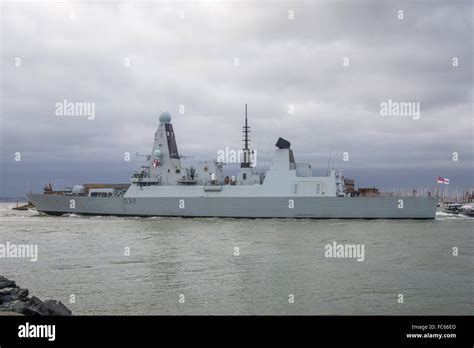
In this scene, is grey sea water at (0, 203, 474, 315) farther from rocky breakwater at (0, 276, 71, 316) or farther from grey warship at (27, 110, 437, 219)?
grey warship at (27, 110, 437, 219)

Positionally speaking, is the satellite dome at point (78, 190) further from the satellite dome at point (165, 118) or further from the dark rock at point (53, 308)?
the dark rock at point (53, 308)

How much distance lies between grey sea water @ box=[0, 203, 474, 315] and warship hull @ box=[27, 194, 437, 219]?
8.20m

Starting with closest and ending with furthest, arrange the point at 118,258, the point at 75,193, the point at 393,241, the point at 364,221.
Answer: the point at 118,258 < the point at 393,241 < the point at 364,221 < the point at 75,193

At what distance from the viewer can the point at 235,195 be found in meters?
29.9

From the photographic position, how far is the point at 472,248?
1562 cm

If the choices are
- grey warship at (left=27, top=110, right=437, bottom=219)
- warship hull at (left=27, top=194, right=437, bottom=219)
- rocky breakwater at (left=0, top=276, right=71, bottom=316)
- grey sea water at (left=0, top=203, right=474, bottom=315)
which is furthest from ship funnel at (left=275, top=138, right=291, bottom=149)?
rocky breakwater at (left=0, top=276, right=71, bottom=316)

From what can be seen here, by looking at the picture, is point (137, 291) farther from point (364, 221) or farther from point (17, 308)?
point (364, 221)

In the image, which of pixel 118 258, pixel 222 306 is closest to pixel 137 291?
pixel 222 306

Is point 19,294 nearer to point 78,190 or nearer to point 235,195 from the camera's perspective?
point 235,195

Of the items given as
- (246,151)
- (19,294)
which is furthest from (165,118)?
(19,294)

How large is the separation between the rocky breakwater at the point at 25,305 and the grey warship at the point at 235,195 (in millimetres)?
21662

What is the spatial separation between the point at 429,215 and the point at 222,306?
74.9 feet

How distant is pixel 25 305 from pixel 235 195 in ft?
76.1
